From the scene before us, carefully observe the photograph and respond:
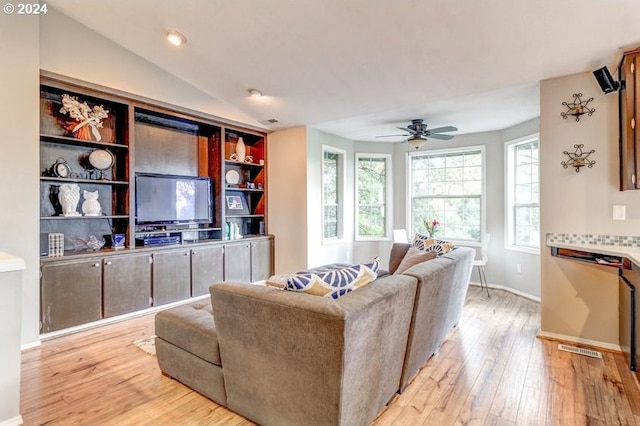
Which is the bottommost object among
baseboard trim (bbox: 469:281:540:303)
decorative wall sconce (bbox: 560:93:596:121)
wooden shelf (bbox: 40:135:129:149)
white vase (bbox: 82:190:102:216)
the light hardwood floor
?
the light hardwood floor

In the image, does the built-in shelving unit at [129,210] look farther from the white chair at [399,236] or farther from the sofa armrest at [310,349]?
the sofa armrest at [310,349]

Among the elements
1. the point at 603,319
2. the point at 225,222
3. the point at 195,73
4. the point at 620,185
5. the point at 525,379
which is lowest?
the point at 525,379

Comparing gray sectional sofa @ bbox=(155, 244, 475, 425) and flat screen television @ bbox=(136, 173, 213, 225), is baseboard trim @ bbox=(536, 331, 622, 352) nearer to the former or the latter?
gray sectional sofa @ bbox=(155, 244, 475, 425)

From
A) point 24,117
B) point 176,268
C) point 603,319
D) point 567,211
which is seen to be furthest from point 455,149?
point 24,117

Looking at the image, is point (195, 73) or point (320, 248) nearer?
point (195, 73)

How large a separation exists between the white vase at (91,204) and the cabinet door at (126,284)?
58cm

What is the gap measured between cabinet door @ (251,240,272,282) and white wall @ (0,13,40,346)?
2.66m

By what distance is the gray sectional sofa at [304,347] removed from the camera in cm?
155

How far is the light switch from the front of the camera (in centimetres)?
291

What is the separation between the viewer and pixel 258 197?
575cm

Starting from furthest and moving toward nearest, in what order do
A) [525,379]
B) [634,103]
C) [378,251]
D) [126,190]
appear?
1. [378,251]
2. [126,190]
3. [634,103]
4. [525,379]

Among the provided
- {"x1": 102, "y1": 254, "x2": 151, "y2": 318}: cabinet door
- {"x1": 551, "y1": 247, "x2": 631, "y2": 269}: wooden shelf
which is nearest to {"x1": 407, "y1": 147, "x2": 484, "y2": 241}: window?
{"x1": 551, "y1": 247, "x2": 631, "y2": 269}: wooden shelf

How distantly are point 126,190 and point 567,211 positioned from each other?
186 inches

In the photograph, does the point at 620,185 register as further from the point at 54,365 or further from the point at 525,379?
the point at 54,365
